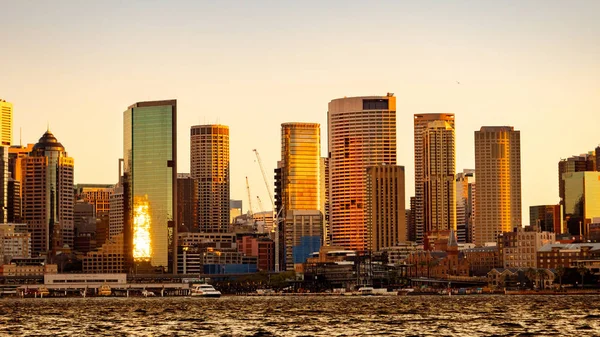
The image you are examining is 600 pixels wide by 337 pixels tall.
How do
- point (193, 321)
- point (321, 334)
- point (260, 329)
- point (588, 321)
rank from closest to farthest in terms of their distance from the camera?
point (321, 334) < point (260, 329) < point (588, 321) < point (193, 321)

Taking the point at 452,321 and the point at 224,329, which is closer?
the point at 224,329

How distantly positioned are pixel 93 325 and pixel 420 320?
145 ft

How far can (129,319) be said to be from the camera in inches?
7805

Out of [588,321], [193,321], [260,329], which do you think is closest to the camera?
[260,329]

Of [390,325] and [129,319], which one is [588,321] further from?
[129,319]

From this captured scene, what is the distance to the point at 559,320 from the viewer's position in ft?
590

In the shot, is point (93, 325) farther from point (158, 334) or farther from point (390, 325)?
point (390, 325)

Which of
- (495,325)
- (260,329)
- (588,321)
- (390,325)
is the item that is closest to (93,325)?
(260,329)

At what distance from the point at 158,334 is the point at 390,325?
32.5 m

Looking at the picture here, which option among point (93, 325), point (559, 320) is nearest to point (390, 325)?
point (559, 320)

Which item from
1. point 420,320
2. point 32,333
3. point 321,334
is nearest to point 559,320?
point 420,320

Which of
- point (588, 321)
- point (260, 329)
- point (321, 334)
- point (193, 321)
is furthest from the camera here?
point (193, 321)

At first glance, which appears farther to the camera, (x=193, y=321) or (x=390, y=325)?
(x=193, y=321)

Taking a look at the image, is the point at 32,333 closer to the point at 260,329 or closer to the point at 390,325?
the point at 260,329
